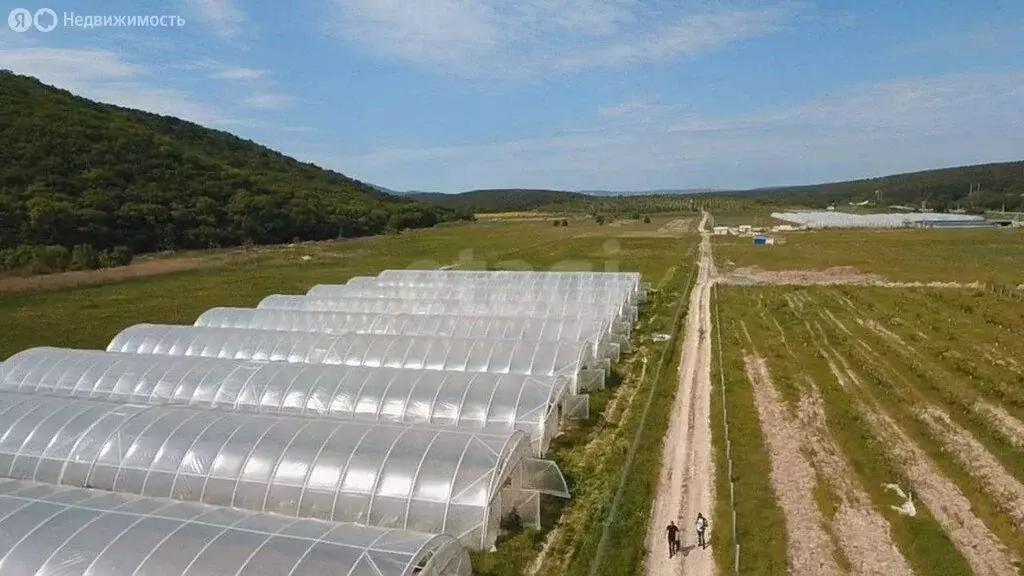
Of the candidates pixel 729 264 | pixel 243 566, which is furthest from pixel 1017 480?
pixel 729 264

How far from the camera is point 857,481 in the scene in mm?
16078

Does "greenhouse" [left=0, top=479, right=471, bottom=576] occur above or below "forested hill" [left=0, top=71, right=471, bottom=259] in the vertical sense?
below

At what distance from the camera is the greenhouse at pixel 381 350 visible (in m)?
21.7

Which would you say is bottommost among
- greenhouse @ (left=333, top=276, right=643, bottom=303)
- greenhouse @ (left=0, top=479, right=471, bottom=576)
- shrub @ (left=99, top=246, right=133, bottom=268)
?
greenhouse @ (left=0, top=479, right=471, bottom=576)

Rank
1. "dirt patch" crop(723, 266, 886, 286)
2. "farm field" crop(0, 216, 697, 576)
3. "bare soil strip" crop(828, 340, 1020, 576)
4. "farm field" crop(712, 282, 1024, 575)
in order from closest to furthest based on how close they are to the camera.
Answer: "bare soil strip" crop(828, 340, 1020, 576) < "farm field" crop(712, 282, 1024, 575) < "farm field" crop(0, 216, 697, 576) < "dirt patch" crop(723, 266, 886, 286)

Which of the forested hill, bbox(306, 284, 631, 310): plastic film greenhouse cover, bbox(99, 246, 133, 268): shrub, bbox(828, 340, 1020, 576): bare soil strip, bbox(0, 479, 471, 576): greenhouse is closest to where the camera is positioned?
bbox(0, 479, 471, 576): greenhouse

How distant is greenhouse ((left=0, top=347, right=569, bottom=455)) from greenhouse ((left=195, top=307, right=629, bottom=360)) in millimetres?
6162

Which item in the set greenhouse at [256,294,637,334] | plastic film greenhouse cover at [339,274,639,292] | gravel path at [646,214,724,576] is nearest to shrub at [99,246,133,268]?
plastic film greenhouse cover at [339,274,639,292]

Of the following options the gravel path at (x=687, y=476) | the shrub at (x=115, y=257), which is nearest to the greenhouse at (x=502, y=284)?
the gravel path at (x=687, y=476)

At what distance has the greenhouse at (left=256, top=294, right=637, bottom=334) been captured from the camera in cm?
3194

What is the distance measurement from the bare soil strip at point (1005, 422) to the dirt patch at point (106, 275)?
176 feet

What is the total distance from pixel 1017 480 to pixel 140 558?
18405 mm

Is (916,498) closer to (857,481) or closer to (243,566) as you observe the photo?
(857,481)

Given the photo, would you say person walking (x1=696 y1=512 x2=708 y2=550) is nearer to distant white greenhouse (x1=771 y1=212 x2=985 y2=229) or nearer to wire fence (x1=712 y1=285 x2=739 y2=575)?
wire fence (x1=712 y1=285 x2=739 y2=575)
